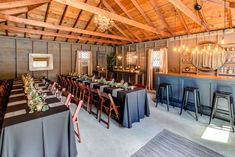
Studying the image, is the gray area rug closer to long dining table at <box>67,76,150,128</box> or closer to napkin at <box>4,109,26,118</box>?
long dining table at <box>67,76,150,128</box>

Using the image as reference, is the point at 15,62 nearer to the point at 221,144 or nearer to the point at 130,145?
the point at 130,145

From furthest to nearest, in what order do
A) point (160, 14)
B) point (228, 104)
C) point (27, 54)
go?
point (27, 54)
point (160, 14)
point (228, 104)

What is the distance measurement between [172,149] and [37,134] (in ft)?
7.65

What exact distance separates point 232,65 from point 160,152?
17.7ft

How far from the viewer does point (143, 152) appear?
2414 millimetres

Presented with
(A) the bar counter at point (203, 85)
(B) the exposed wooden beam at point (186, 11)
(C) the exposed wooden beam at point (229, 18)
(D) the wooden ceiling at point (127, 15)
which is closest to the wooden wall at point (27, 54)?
(D) the wooden ceiling at point (127, 15)

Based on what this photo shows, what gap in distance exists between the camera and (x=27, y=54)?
7754 mm

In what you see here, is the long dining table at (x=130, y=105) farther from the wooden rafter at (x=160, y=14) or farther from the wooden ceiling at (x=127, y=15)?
the wooden rafter at (x=160, y=14)

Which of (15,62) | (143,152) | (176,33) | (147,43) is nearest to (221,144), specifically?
(143,152)

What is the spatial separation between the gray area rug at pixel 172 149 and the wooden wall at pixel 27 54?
8.01 metres

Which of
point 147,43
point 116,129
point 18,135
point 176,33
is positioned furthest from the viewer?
point 147,43

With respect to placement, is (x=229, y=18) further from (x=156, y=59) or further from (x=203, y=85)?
(x=156, y=59)

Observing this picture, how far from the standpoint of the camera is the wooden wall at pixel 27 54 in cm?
712

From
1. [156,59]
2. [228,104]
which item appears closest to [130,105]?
[228,104]
